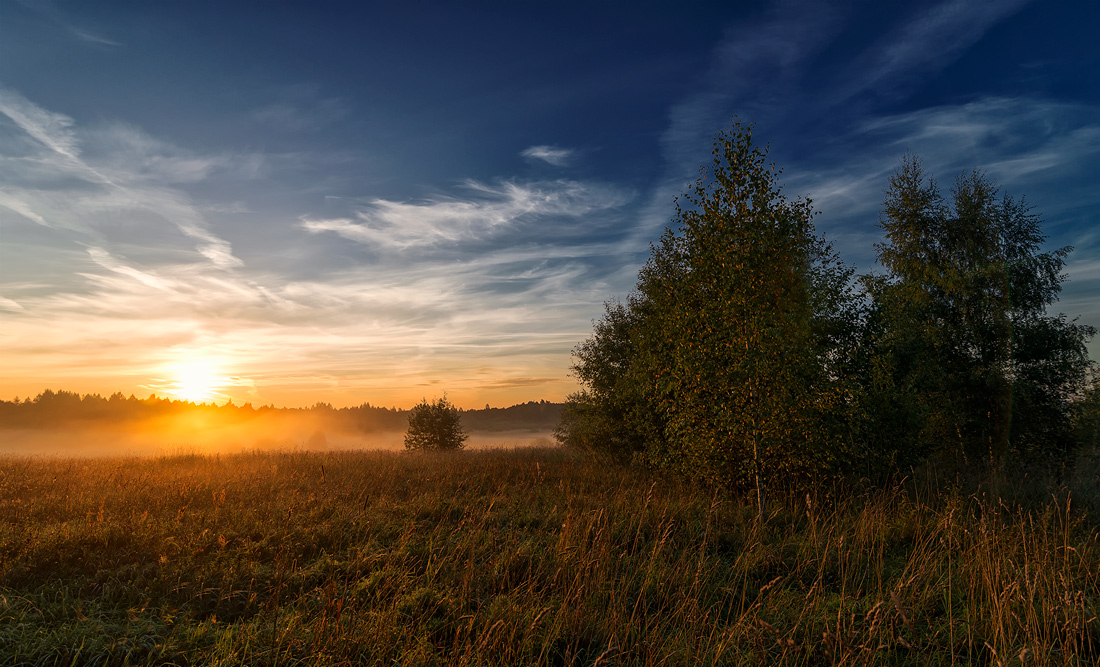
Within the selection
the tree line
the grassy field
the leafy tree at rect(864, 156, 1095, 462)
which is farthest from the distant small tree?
the leafy tree at rect(864, 156, 1095, 462)

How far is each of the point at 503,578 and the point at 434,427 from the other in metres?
24.5

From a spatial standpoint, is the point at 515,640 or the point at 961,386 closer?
the point at 515,640

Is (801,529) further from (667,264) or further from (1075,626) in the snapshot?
(667,264)

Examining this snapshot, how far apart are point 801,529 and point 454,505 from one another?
21.8ft

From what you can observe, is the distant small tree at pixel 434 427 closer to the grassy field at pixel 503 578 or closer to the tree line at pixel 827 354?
the tree line at pixel 827 354

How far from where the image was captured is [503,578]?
21.1ft

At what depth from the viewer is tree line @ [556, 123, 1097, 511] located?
10.0m

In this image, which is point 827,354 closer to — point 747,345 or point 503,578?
point 747,345

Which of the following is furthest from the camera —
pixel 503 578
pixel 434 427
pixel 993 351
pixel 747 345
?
pixel 434 427

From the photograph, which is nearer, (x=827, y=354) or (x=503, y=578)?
(x=503, y=578)

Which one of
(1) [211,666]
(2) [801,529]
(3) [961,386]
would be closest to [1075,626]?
(2) [801,529]

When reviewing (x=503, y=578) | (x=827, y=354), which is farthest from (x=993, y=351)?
(x=503, y=578)

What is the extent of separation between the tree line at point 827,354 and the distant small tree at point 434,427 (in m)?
9.14

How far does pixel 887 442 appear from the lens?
479 inches
